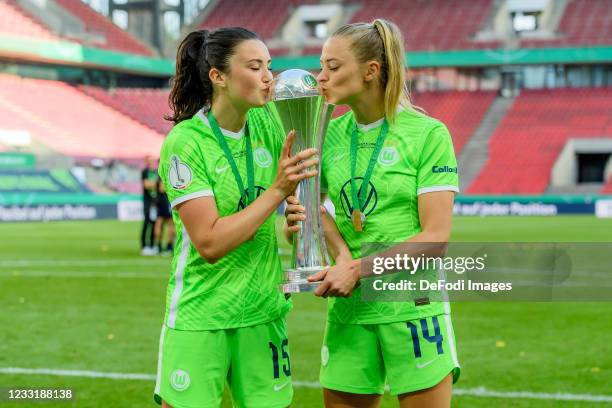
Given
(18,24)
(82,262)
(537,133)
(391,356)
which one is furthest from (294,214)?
(18,24)

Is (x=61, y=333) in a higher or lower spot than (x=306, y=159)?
lower

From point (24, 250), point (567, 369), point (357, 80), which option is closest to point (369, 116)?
point (357, 80)

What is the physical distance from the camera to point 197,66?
3.14 meters

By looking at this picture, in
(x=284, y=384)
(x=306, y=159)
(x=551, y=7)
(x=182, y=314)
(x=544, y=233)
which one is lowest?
(x=544, y=233)

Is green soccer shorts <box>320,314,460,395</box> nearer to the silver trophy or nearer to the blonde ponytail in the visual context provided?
the silver trophy

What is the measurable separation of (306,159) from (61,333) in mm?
6405

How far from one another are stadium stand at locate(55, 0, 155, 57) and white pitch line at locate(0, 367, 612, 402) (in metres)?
38.5

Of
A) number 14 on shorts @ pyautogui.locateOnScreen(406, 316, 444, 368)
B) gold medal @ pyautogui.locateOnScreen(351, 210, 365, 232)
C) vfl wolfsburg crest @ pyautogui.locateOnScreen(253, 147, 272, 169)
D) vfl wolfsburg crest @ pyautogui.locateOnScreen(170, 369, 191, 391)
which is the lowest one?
vfl wolfsburg crest @ pyautogui.locateOnScreen(170, 369, 191, 391)

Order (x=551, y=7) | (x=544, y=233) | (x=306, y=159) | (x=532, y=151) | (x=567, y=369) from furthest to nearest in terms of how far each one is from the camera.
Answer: (x=551, y=7) → (x=532, y=151) → (x=544, y=233) → (x=567, y=369) → (x=306, y=159)

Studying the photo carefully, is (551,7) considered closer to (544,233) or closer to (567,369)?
(544,233)

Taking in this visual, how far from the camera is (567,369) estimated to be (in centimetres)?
699

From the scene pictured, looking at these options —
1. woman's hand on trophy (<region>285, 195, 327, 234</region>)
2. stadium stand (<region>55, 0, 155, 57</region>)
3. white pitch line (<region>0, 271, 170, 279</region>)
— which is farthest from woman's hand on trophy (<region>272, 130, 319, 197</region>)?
stadium stand (<region>55, 0, 155, 57</region>)

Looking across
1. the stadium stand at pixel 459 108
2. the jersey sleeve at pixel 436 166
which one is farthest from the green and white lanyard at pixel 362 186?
the stadium stand at pixel 459 108

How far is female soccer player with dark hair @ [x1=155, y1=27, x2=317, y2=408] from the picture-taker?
2.98 m
